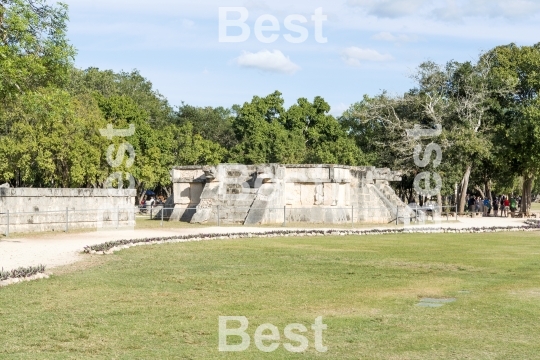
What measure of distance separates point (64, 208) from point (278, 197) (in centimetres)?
982

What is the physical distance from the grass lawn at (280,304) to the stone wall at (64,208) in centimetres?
855

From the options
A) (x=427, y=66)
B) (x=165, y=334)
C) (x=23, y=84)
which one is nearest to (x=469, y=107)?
(x=427, y=66)

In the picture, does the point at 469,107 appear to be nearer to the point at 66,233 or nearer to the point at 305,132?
the point at 305,132

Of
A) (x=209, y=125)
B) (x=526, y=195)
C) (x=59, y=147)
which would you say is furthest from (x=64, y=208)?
(x=209, y=125)

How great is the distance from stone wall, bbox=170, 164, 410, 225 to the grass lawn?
14063mm

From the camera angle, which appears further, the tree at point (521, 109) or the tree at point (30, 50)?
the tree at point (521, 109)

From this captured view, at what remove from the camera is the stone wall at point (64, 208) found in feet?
82.7

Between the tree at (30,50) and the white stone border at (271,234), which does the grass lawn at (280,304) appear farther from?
the tree at (30,50)

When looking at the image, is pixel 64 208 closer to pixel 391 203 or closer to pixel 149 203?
pixel 391 203

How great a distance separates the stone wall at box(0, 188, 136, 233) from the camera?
25.2 m

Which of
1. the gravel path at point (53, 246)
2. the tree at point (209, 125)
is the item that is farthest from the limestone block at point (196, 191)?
the tree at point (209, 125)

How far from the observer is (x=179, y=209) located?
35406mm

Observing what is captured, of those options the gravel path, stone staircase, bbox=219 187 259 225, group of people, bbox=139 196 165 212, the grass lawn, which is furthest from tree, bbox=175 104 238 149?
the grass lawn

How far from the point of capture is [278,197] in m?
32.9
